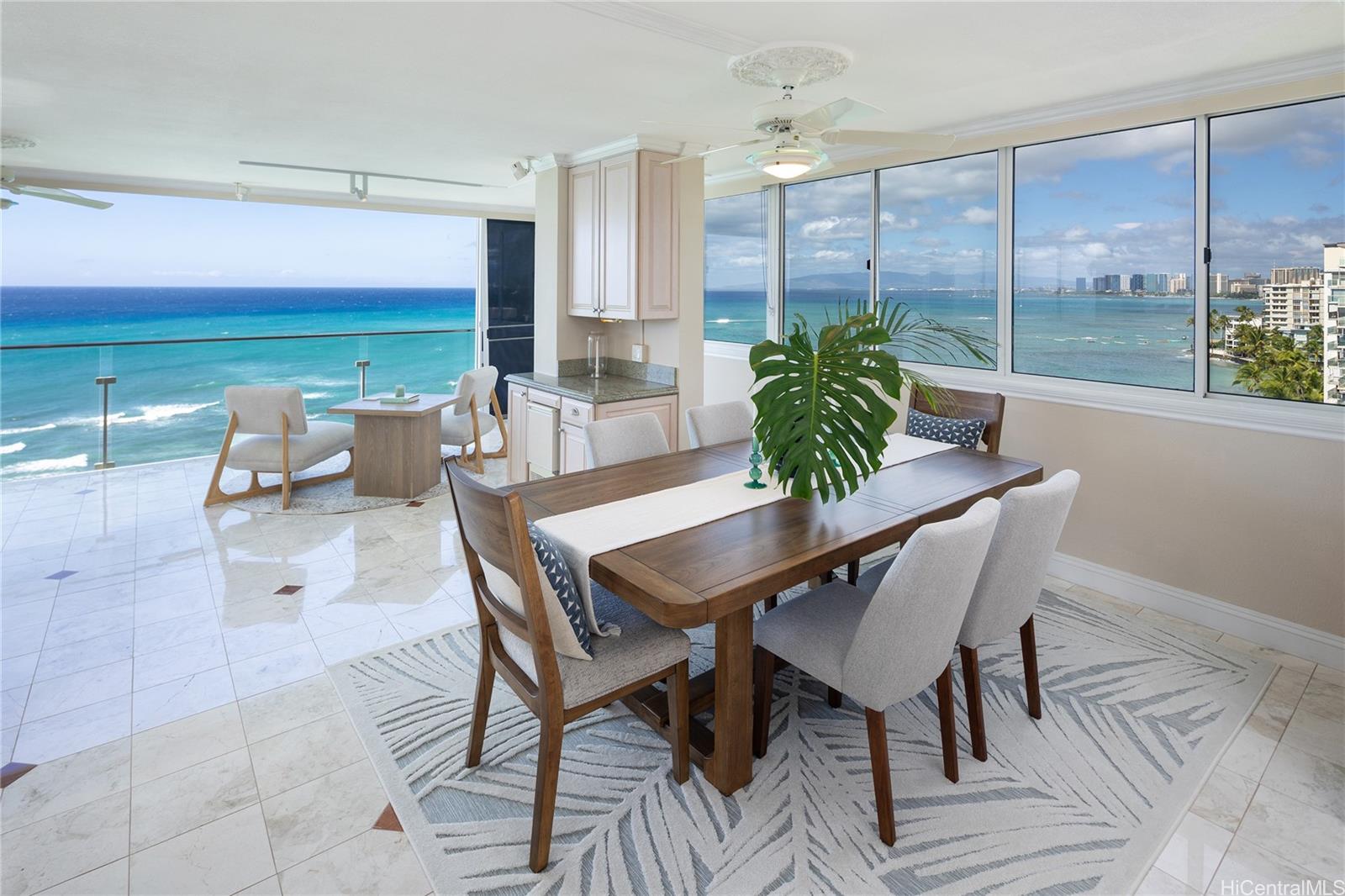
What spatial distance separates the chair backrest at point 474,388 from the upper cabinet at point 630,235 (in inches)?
56.1

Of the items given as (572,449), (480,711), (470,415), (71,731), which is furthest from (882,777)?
(470,415)

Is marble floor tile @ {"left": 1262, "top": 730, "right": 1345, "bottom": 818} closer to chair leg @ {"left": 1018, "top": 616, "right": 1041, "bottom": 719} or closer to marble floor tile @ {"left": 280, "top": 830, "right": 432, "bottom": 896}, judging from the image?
chair leg @ {"left": 1018, "top": 616, "right": 1041, "bottom": 719}

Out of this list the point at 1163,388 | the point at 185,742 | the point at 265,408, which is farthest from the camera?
the point at 265,408

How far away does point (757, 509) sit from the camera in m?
2.42

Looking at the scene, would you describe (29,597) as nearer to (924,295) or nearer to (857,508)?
(857,508)

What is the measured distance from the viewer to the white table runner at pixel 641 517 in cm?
201

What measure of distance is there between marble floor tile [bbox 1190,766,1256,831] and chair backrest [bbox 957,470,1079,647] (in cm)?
67

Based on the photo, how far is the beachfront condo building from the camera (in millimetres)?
1886

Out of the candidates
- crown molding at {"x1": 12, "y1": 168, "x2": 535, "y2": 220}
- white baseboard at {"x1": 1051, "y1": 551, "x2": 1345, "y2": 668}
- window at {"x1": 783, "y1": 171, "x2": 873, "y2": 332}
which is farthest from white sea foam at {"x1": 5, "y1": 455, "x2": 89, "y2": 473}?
white baseboard at {"x1": 1051, "y1": 551, "x2": 1345, "y2": 668}

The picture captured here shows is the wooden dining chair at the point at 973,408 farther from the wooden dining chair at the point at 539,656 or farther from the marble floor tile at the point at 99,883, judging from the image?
the marble floor tile at the point at 99,883

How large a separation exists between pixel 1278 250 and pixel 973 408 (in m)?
1.34

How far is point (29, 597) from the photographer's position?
3.41 meters

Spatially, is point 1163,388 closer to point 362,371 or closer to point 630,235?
point 630,235

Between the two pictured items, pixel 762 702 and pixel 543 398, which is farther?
pixel 543 398
